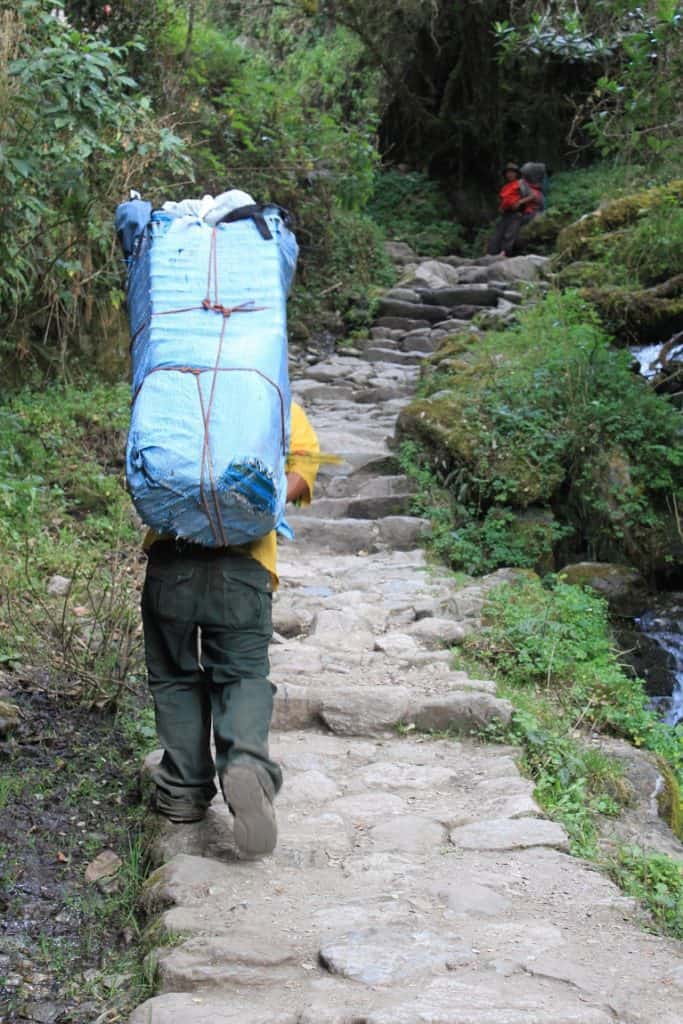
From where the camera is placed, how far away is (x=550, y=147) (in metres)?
19.6

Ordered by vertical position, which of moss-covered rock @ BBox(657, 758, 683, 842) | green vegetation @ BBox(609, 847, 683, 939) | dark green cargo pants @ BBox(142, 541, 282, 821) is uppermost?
dark green cargo pants @ BBox(142, 541, 282, 821)

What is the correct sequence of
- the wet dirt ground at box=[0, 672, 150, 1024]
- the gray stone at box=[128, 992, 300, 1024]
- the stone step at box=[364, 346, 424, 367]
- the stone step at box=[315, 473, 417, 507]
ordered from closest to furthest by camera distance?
the gray stone at box=[128, 992, 300, 1024] → the wet dirt ground at box=[0, 672, 150, 1024] → the stone step at box=[315, 473, 417, 507] → the stone step at box=[364, 346, 424, 367]

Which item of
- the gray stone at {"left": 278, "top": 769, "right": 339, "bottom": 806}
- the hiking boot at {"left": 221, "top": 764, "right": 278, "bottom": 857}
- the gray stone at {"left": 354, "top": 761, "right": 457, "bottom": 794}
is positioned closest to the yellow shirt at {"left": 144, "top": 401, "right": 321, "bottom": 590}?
the hiking boot at {"left": 221, "top": 764, "right": 278, "bottom": 857}

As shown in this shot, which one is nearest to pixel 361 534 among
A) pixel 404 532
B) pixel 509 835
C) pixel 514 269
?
pixel 404 532

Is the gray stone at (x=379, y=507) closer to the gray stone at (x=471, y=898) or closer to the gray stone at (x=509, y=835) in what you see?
the gray stone at (x=509, y=835)

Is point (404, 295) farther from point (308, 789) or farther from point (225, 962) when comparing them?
Answer: point (225, 962)

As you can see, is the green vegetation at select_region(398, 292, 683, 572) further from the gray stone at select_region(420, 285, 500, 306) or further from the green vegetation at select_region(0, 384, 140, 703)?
the gray stone at select_region(420, 285, 500, 306)

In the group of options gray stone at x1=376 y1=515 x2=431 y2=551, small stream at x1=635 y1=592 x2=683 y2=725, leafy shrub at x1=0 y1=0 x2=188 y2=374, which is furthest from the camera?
gray stone at x1=376 y1=515 x2=431 y2=551

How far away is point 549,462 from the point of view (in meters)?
7.67

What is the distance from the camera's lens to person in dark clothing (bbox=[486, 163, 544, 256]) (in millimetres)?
16453

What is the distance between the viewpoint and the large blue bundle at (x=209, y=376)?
9.83ft

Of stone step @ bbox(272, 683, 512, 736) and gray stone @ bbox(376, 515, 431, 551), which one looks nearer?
stone step @ bbox(272, 683, 512, 736)

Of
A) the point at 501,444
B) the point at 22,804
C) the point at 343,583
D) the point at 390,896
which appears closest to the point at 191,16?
the point at 501,444

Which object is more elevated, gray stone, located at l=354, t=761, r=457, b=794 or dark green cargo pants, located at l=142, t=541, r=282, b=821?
dark green cargo pants, located at l=142, t=541, r=282, b=821
